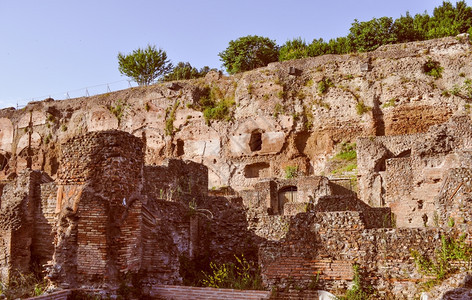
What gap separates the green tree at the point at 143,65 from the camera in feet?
143

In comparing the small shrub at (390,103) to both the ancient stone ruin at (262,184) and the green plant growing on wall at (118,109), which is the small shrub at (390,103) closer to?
the ancient stone ruin at (262,184)

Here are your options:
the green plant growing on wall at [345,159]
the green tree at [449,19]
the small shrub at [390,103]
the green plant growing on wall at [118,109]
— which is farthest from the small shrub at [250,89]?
the green tree at [449,19]

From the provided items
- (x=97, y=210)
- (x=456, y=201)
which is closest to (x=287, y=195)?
(x=456, y=201)

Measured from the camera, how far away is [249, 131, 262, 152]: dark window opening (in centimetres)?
3025

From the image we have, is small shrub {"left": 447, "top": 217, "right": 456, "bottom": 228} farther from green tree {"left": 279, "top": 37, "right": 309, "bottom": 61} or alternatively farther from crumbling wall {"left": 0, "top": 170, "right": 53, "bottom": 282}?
green tree {"left": 279, "top": 37, "right": 309, "bottom": 61}

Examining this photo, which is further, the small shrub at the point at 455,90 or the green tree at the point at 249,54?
the green tree at the point at 249,54

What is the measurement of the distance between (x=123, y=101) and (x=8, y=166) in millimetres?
11472

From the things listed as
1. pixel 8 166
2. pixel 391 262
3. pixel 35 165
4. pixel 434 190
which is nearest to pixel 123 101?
pixel 35 165

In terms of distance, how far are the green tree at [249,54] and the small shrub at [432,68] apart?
14.7 m

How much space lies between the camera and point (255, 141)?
3055 centimetres

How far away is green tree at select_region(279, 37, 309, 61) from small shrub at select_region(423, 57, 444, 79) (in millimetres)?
10949

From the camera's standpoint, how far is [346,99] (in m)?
28.8

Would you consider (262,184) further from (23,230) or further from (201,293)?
(201,293)

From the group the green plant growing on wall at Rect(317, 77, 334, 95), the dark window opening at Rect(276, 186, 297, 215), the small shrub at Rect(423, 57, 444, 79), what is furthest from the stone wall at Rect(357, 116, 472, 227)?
the green plant growing on wall at Rect(317, 77, 334, 95)
